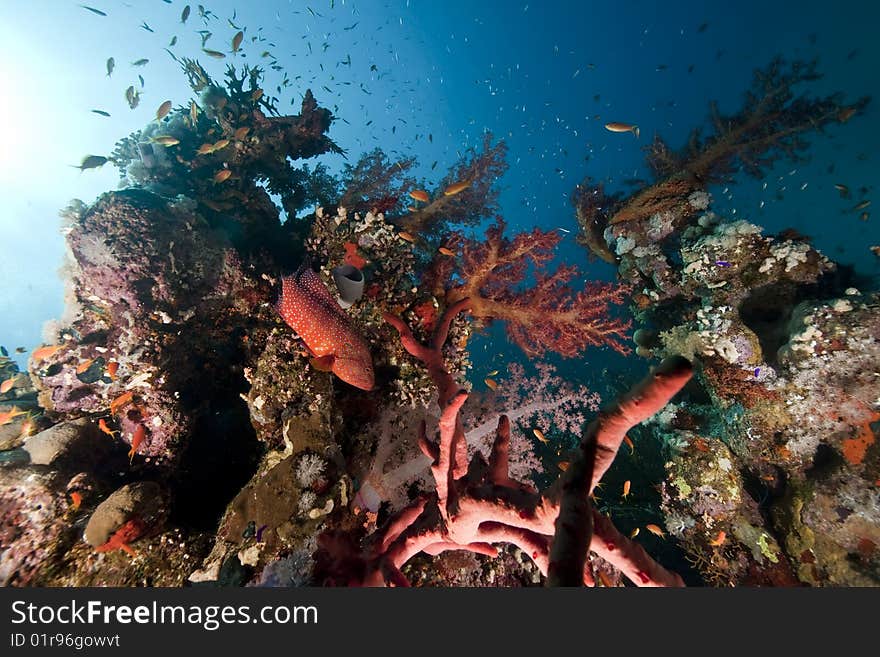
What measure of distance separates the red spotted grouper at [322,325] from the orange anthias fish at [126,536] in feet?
8.36

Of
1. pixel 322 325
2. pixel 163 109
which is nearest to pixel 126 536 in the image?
pixel 322 325

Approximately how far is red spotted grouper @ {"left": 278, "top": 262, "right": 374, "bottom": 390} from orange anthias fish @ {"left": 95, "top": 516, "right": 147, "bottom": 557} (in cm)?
255

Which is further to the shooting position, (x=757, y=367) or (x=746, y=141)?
(x=746, y=141)

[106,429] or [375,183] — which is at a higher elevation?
[375,183]

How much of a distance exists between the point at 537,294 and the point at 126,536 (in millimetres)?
5788

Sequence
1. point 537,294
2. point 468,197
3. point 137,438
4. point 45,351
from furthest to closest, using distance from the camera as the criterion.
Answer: point 468,197 → point 537,294 → point 45,351 → point 137,438

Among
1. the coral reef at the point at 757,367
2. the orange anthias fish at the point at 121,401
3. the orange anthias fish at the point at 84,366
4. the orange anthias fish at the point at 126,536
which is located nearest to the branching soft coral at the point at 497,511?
the orange anthias fish at the point at 126,536

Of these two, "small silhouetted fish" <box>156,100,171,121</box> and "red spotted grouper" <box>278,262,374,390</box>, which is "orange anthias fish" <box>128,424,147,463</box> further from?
"small silhouetted fish" <box>156,100,171,121</box>

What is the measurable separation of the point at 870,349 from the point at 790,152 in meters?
6.13

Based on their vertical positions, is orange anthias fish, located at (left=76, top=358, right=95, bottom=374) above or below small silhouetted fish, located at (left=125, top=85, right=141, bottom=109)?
below

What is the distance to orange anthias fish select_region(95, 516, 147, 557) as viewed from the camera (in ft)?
11.6

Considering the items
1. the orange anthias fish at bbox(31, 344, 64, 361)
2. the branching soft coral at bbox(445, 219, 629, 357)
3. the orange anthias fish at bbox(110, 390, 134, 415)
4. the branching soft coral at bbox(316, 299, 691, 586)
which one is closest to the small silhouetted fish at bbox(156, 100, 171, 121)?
the orange anthias fish at bbox(31, 344, 64, 361)

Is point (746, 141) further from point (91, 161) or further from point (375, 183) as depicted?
point (91, 161)

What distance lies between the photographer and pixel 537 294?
5320 mm
